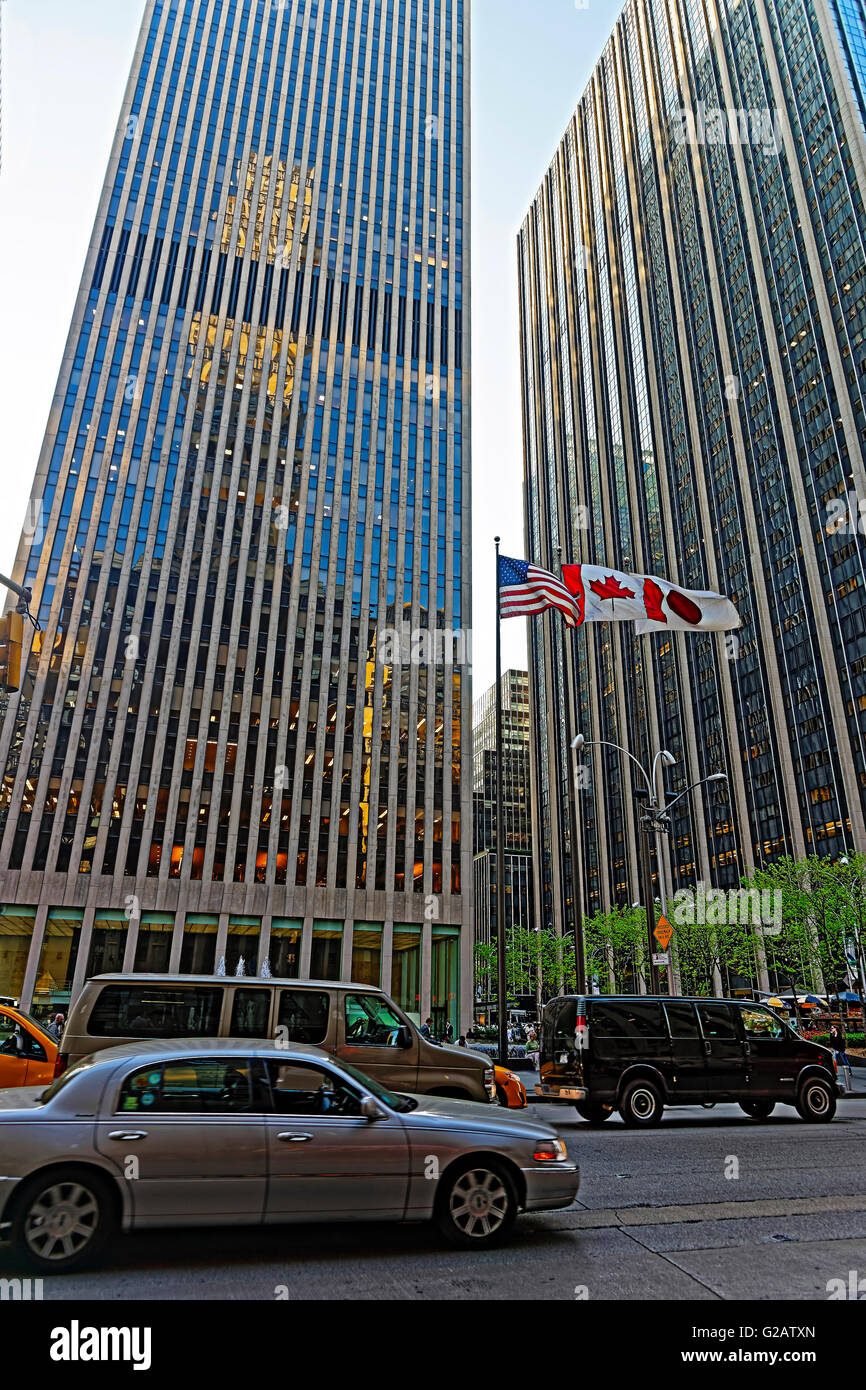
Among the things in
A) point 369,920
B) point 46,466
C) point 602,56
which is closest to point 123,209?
point 46,466

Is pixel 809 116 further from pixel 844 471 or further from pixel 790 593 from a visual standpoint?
pixel 790 593

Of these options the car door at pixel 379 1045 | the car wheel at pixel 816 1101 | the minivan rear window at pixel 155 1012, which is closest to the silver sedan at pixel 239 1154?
the minivan rear window at pixel 155 1012

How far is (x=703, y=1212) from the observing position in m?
6.98

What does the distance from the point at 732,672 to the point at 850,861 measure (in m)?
40.5

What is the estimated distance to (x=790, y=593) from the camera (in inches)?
2940

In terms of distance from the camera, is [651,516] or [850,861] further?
[651,516]

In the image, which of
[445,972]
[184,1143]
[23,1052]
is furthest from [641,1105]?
[445,972]

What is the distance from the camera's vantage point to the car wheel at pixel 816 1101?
14.5m

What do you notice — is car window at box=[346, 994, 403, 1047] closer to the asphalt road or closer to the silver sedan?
the asphalt road

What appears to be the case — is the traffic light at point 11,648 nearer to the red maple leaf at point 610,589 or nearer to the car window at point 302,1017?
the car window at point 302,1017

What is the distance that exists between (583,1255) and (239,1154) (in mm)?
2657

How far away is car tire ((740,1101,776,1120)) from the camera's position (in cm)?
1491

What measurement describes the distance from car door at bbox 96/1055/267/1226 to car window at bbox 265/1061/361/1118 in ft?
0.64

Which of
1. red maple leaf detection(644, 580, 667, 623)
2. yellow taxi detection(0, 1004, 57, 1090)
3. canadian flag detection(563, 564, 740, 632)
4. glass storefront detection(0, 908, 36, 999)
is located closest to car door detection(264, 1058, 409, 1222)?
yellow taxi detection(0, 1004, 57, 1090)
